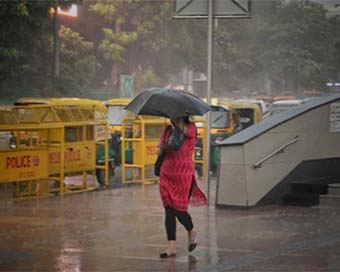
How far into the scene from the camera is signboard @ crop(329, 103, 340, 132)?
1354cm

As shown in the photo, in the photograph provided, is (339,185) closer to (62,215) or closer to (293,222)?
(293,222)

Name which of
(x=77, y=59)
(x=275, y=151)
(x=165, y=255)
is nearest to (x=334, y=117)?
(x=275, y=151)

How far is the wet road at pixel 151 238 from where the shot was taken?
27.6 feet

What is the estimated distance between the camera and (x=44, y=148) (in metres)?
15.1

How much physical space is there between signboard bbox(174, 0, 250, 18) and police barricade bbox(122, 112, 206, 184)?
177 inches

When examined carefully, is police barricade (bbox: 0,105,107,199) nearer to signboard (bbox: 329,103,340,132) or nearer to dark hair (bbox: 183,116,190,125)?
signboard (bbox: 329,103,340,132)

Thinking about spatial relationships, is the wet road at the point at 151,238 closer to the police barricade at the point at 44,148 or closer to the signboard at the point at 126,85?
the police barricade at the point at 44,148

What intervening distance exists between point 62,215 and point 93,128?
4.83 metres

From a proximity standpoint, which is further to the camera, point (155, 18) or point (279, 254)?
point (155, 18)

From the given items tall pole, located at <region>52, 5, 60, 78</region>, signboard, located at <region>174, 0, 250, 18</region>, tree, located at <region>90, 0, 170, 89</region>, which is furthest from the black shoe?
tree, located at <region>90, 0, 170, 89</region>

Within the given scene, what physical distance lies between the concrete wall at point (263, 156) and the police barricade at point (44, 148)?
398 centimetres

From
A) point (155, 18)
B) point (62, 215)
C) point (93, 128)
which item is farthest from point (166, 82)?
point (62, 215)

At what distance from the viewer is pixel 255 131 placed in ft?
41.5

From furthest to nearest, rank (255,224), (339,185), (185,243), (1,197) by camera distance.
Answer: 1. (1,197)
2. (339,185)
3. (255,224)
4. (185,243)
